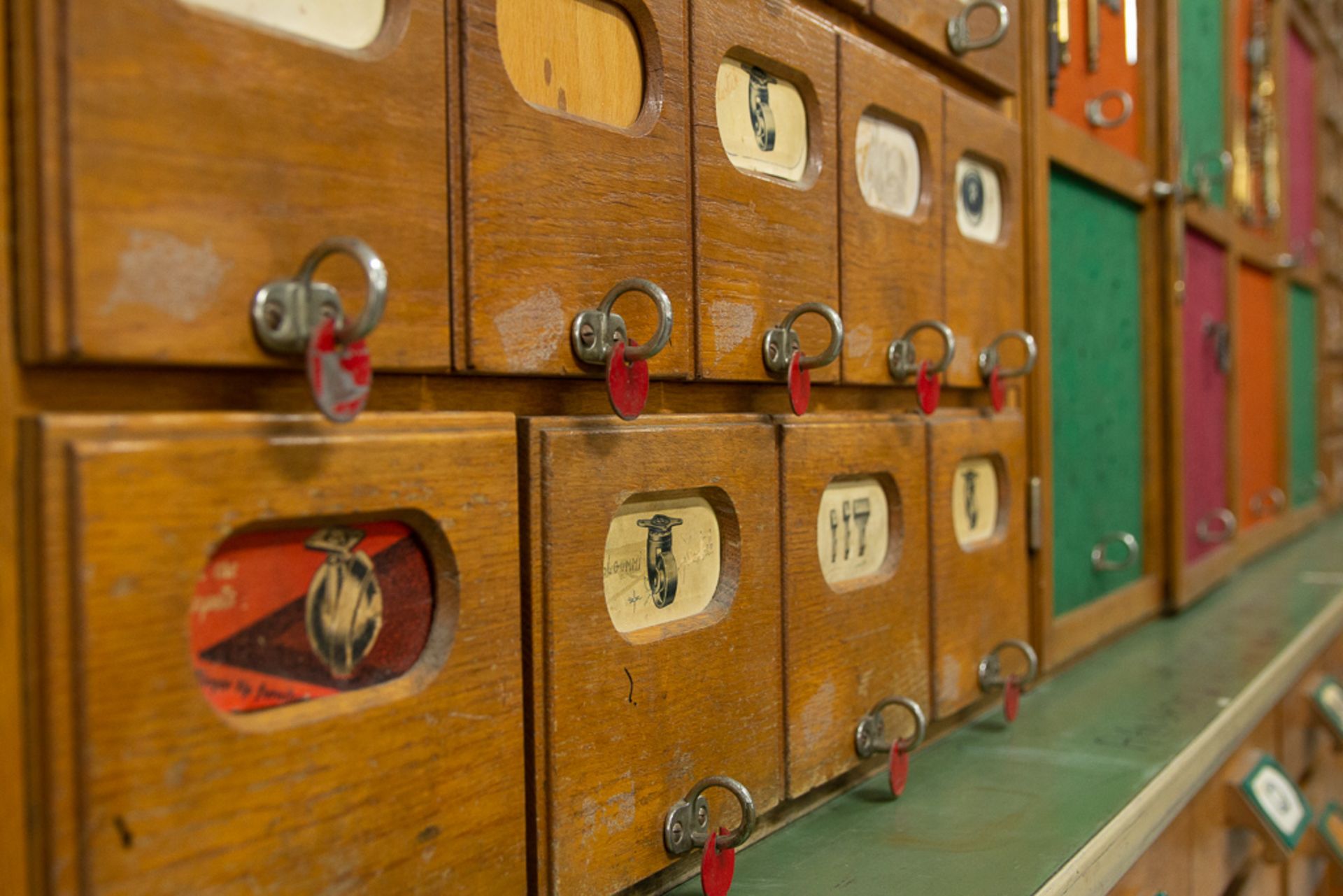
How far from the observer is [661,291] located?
0.61 m

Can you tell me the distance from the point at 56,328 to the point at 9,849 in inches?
7.6

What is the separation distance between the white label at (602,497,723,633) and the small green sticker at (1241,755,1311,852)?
928 millimetres

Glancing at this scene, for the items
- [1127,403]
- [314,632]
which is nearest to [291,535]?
[314,632]

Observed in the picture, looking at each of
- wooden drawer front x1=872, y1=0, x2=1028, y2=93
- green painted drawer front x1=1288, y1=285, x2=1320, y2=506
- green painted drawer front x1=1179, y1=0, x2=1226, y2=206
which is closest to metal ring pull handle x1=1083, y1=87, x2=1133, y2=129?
wooden drawer front x1=872, y1=0, x2=1028, y2=93

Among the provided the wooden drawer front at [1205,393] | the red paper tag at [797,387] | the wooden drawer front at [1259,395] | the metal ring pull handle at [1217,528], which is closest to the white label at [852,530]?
the red paper tag at [797,387]

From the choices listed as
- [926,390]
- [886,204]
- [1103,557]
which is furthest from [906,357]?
[1103,557]

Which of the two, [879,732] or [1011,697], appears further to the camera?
[1011,697]

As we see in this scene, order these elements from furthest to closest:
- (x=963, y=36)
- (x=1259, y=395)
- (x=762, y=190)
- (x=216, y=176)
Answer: (x=1259, y=395)
(x=963, y=36)
(x=762, y=190)
(x=216, y=176)

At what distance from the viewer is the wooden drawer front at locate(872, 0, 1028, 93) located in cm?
101

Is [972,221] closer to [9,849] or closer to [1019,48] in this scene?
[1019,48]

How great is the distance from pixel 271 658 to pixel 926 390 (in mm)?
646

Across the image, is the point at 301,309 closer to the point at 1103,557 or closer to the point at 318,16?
the point at 318,16

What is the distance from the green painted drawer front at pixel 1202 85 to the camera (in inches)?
78.9

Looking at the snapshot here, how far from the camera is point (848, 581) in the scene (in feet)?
3.03
